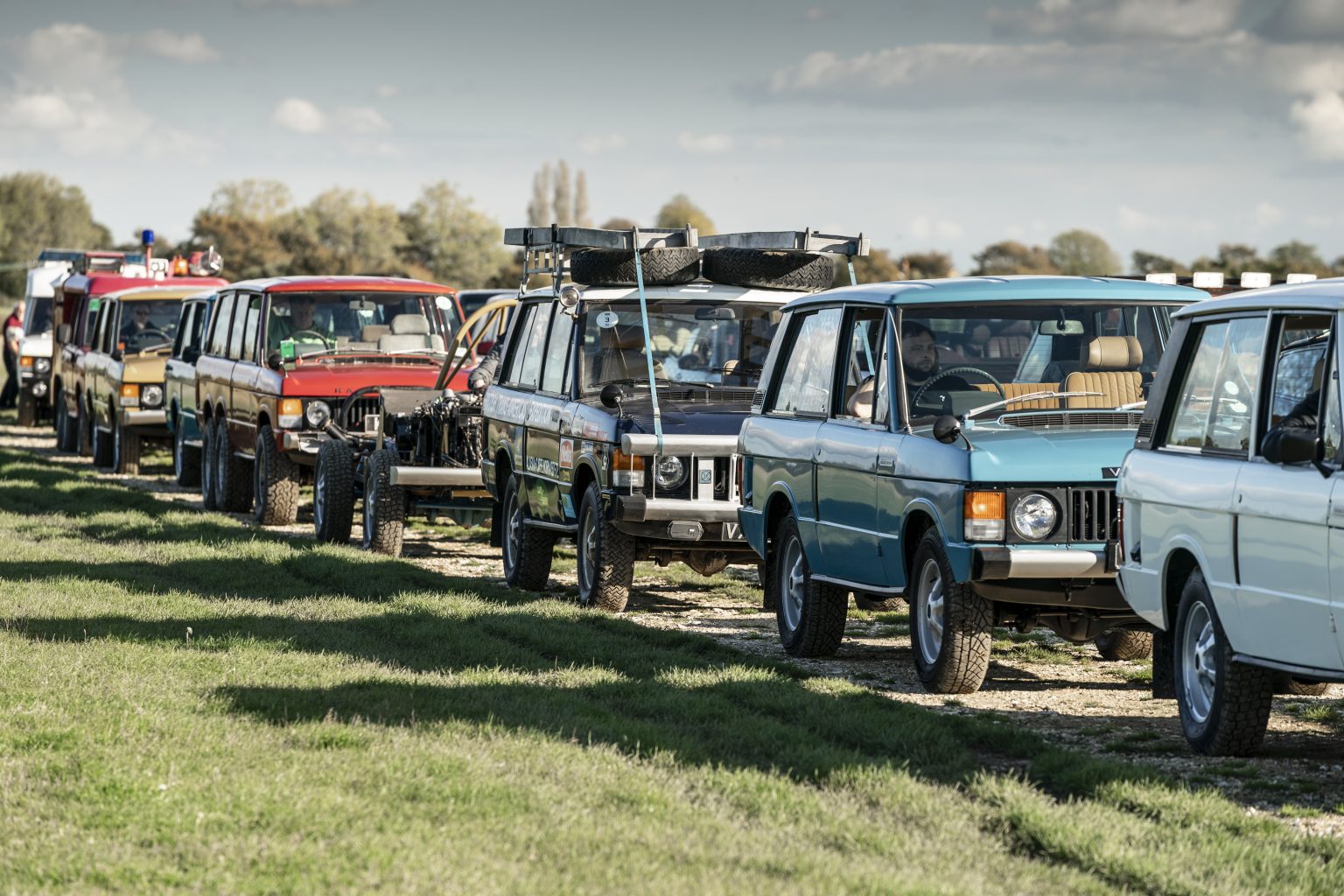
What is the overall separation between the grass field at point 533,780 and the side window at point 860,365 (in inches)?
55.2

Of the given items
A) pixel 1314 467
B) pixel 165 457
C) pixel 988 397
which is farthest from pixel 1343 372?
pixel 165 457

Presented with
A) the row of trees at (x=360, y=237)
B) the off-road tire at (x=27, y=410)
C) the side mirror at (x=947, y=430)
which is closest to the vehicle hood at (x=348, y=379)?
the side mirror at (x=947, y=430)

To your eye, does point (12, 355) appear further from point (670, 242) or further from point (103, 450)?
point (670, 242)

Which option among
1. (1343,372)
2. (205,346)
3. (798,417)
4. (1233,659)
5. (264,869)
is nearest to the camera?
(264,869)

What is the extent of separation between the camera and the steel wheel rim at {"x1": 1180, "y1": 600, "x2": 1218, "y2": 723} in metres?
8.43

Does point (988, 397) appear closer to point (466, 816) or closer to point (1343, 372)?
point (1343, 372)

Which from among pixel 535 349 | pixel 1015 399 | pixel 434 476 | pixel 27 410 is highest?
pixel 535 349

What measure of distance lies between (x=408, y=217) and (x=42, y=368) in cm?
10099

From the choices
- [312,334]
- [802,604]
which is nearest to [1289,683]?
[802,604]

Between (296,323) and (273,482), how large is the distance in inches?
59.1

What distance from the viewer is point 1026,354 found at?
10820 mm

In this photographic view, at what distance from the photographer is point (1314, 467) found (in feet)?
24.8

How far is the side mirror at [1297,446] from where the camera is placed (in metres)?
7.47

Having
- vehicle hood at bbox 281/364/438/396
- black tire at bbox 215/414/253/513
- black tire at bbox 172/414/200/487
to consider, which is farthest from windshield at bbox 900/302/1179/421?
black tire at bbox 172/414/200/487
